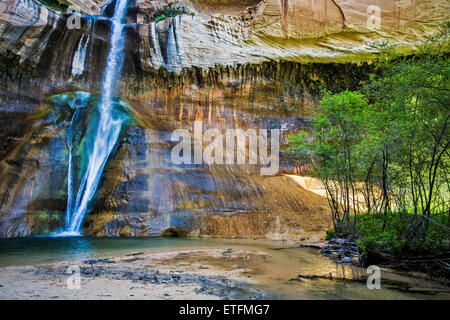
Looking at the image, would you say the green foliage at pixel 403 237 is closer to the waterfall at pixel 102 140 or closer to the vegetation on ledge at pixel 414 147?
the vegetation on ledge at pixel 414 147

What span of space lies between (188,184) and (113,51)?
11314mm

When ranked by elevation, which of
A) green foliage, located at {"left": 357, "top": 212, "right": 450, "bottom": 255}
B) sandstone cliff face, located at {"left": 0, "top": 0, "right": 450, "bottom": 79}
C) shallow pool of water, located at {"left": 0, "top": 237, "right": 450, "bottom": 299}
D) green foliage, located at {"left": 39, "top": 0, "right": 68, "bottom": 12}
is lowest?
shallow pool of water, located at {"left": 0, "top": 237, "right": 450, "bottom": 299}

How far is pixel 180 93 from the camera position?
23.0m

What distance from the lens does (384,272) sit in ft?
24.3

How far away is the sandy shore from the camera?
527 cm

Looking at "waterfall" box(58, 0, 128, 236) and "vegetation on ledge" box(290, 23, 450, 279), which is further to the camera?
"waterfall" box(58, 0, 128, 236)

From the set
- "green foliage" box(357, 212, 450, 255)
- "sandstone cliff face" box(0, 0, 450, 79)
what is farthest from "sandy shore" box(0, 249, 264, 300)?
"sandstone cliff face" box(0, 0, 450, 79)

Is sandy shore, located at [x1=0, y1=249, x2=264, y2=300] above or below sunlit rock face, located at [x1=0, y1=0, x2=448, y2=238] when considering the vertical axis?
below

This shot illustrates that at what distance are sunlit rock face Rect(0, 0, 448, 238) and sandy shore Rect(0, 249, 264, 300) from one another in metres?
9.25

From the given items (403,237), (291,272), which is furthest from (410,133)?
(291,272)

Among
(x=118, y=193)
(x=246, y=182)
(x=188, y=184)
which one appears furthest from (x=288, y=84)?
(x=118, y=193)

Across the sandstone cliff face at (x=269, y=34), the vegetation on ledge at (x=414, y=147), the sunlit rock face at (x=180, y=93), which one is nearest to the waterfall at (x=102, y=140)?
the sunlit rock face at (x=180, y=93)

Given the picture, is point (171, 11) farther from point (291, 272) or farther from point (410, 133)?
point (291, 272)

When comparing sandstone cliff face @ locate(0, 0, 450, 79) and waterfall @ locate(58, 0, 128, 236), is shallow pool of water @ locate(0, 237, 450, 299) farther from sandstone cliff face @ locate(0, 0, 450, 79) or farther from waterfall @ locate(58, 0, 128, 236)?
sandstone cliff face @ locate(0, 0, 450, 79)
